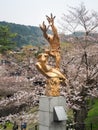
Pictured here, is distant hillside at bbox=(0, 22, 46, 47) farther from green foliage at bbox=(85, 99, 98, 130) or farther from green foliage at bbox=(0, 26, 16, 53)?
green foliage at bbox=(85, 99, 98, 130)

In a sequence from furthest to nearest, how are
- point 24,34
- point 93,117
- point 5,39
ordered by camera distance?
1. point 24,34
2. point 5,39
3. point 93,117

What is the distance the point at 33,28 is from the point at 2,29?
48776mm

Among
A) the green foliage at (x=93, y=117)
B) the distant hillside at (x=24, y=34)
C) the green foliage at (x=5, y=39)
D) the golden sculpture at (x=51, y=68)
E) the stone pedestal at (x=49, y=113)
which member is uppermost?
the distant hillside at (x=24, y=34)

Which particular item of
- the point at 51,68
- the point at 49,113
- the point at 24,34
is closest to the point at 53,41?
the point at 51,68

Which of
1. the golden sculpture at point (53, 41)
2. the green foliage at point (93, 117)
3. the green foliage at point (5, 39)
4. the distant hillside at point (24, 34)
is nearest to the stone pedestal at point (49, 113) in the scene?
Result: the golden sculpture at point (53, 41)

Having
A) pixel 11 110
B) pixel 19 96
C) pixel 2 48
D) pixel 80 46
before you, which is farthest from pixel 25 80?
pixel 2 48

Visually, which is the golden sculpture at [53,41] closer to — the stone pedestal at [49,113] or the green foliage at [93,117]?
the stone pedestal at [49,113]

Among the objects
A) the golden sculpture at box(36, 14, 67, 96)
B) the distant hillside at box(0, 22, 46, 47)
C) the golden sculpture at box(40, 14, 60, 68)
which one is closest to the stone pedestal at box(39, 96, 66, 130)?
the golden sculpture at box(36, 14, 67, 96)

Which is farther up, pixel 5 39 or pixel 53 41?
pixel 5 39

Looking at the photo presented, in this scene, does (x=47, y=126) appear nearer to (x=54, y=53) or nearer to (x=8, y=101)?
(x=54, y=53)

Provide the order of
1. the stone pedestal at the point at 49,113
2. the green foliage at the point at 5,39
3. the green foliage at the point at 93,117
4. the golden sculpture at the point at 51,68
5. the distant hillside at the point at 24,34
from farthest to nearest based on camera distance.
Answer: the distant hillside at the point at 24,34
the green foliage at the point at 5,39
the green foliage at the point at 93,117
the golden sculpture at the point at 51,68
the stone pedestal at the point at 49,113

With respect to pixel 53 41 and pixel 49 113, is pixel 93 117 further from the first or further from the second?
pixel 53 41

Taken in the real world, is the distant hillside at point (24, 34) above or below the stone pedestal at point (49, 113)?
above

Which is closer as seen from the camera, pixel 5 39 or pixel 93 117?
pixel 93 117
